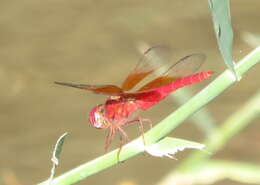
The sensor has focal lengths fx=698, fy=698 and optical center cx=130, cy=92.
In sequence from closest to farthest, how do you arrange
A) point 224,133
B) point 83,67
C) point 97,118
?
1. point 97,118
2. point 224,133
3. point 83,67

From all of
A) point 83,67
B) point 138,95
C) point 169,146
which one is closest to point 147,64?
point 138,95

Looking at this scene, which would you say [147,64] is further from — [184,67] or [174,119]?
[174,119]

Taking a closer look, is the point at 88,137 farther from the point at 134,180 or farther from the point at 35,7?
the point at 35,7

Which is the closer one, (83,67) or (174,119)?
(174,119)

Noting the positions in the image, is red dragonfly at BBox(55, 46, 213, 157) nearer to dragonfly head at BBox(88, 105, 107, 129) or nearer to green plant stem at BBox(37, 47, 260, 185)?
dragonfly head at BBox(88, 105, 107, 129)

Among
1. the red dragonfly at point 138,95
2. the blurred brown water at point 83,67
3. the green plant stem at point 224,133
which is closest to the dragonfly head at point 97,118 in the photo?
the red dragonfly at point 138,95

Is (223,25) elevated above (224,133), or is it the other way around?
(224,133)

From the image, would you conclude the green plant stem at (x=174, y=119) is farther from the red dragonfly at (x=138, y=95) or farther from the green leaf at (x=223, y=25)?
the red dragonfly at (x=138, y=95)
